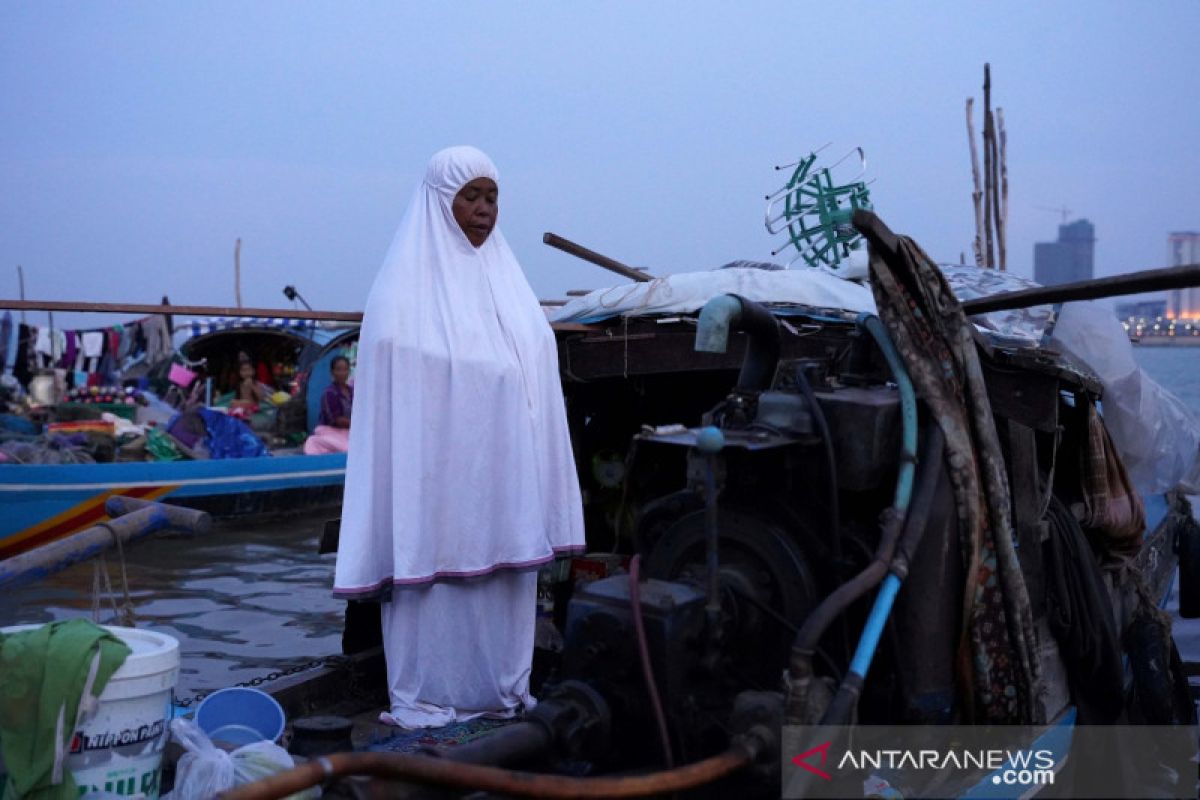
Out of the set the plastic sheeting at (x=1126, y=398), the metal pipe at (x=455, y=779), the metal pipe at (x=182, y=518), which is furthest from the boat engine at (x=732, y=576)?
the plastic sheeting at (x=1126, y=398)

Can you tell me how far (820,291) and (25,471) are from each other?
8.93 meters

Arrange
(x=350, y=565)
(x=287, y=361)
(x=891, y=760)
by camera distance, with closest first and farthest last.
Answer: (x=891, y=760), (x=350, y=565), (x=287, y=361)

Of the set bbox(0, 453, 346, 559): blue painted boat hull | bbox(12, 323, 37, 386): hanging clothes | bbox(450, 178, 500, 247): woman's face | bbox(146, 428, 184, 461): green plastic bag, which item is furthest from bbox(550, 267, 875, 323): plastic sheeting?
bbox(12, 323, 37, 386): hanging clothes

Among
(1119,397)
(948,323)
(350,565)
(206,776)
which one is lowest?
(206,776)

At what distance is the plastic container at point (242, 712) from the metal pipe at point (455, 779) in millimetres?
1894

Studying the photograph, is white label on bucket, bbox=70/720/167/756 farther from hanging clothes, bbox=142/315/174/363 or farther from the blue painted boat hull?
hanging clothes, bbox=142/315/174/363

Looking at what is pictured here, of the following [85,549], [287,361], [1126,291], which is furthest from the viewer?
[287,361]

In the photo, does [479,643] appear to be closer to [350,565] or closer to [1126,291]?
[350,565]

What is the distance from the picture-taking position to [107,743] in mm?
3305

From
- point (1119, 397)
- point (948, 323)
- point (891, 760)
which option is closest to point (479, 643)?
point (891, 760)

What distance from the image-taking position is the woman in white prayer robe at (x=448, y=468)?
4.39 m

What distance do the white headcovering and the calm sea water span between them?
9.06 feet

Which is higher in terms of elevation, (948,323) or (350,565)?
(948,323)

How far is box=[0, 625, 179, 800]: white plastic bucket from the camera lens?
327 centimetres
